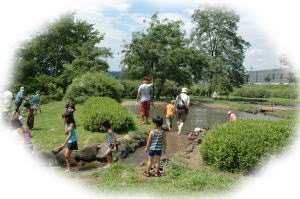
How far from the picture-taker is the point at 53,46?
42.5 metres

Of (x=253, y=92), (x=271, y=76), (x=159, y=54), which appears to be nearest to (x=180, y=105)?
(x=159, y=54)

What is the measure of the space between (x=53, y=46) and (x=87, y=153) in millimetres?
37083

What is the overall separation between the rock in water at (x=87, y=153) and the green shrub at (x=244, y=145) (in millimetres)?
3818

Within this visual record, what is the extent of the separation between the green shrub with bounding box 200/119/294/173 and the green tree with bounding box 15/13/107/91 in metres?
34.6

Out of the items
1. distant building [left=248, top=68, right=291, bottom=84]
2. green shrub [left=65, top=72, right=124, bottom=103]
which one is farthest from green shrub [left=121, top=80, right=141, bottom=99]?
distant building [left=248, top=68, right=291, bottom=84]

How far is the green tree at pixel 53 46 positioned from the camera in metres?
40.4

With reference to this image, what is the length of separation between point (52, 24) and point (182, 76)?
21856mm

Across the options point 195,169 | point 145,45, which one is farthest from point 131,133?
point 145,45

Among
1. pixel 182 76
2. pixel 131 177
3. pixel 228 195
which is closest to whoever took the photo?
pixel 228 195

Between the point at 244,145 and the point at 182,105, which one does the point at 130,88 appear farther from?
the point at 244,145

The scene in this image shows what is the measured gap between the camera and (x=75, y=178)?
7113 millimetres

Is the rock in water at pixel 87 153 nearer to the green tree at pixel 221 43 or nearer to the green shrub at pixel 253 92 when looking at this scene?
the green tree at pixel 221 43

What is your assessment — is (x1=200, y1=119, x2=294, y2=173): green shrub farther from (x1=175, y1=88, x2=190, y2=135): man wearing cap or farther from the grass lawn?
the grass lawn

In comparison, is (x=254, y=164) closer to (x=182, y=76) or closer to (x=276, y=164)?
(x=276, y=164)
